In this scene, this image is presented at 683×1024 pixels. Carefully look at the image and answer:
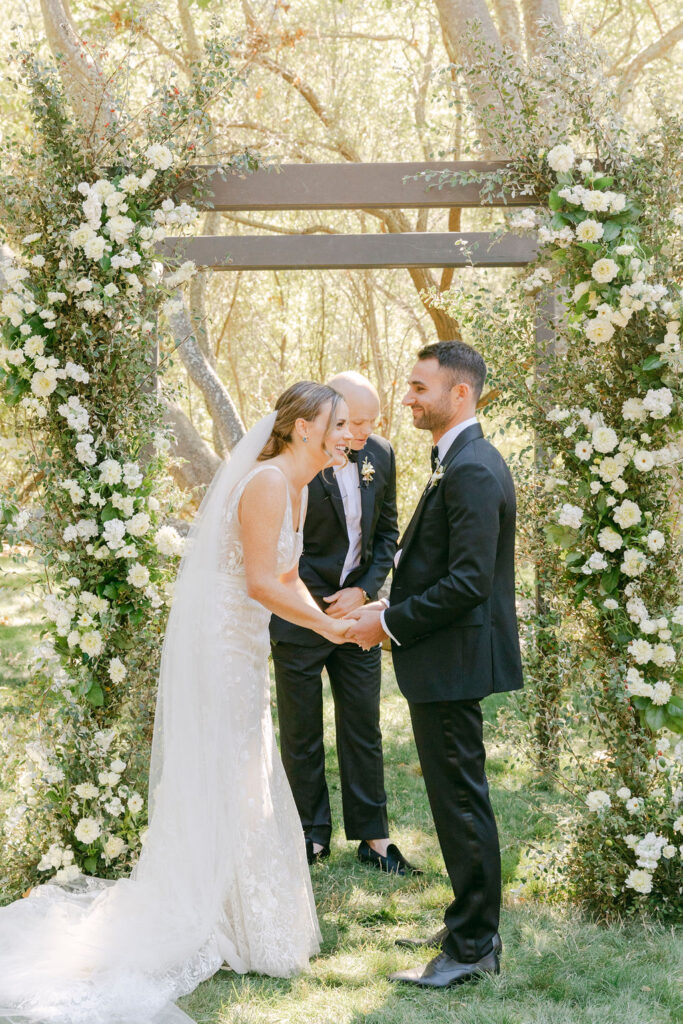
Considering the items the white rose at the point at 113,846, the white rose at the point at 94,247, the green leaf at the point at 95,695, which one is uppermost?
the white rose at the point at 94,247

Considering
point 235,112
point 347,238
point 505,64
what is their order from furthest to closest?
point 235,112 < point 347,238 < point 505,64

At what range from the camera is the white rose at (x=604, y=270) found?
3.31 meters

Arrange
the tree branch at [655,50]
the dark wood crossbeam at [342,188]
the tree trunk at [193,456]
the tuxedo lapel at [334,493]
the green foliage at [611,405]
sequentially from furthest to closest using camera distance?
the tree branch at [655,50] < the tree trunk at [193,456] < the tuxedo lapel at [334,493] < the dark wood crossbeam at [342,188] < the green foliage at [611,405]

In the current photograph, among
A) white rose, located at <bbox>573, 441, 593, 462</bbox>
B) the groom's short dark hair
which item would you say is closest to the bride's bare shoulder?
the groom's short dark hair

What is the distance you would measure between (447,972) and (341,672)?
4.75 ft

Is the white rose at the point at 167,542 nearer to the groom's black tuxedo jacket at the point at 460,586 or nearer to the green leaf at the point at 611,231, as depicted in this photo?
the groom's black tuxedo jacket at the point at 460,586

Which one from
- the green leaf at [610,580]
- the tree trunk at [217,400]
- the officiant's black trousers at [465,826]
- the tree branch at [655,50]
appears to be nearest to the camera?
the officiant's black trousers at [465,826]

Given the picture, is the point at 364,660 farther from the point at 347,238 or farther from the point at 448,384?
the point at 347,238

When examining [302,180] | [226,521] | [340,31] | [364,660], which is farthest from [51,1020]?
[340,31]

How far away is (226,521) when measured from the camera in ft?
10.7

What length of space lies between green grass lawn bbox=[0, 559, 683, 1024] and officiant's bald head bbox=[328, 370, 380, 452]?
142 centimetres

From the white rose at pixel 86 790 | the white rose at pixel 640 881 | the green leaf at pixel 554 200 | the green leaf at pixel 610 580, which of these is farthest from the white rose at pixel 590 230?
the white rose at pixel 86 790

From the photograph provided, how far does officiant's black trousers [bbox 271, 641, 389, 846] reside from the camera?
414 centimetres

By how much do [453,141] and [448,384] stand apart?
21.6 feet
